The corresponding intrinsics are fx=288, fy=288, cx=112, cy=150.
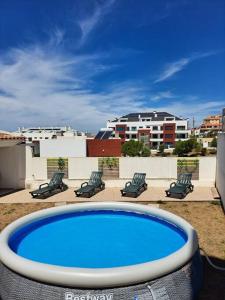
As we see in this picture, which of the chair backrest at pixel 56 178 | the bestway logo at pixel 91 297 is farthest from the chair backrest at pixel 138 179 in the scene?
the bestway logo at pixel 91 297

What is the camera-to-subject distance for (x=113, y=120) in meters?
122

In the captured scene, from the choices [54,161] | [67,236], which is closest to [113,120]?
[54,161]

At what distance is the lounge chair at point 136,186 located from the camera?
15642 mm

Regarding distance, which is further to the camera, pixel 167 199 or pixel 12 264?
pixel 167 199

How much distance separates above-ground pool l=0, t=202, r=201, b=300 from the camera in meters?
5.55

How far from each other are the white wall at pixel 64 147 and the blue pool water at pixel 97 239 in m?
29.6

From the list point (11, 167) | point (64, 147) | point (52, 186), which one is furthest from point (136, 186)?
point (64, 147)

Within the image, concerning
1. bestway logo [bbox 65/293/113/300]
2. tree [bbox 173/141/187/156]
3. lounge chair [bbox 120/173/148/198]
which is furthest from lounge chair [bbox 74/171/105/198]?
tree [bbox 173/141/187/156]

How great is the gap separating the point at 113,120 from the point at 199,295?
383 ft

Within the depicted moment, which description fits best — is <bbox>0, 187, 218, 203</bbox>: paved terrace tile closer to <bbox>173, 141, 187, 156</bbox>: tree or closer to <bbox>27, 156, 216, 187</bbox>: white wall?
<bbox>27, 156, 216, 187</bbox>: white wall

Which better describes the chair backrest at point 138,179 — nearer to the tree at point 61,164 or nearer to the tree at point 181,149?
the tree at point 61,164

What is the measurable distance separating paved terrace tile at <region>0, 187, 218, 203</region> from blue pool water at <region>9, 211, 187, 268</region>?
4015 millimetres

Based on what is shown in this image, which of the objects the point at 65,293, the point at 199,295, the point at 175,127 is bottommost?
the point at 199,295

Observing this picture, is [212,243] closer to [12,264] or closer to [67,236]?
[67,236]
